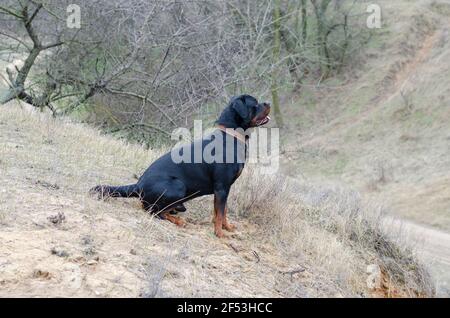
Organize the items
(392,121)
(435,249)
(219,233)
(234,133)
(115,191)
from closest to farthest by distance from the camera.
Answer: (219,233)
(234,133)
(115,191)
(435,249)
(392,121)

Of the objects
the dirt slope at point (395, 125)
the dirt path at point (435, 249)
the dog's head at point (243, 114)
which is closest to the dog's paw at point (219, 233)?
the dog's head at point (243, 114)

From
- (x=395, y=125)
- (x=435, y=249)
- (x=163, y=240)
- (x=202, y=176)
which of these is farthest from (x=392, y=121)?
(x=163, y=240)

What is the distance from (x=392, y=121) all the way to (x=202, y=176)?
22255mm

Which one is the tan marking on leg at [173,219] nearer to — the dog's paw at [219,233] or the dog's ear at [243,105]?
the dog's paw at [219,233]

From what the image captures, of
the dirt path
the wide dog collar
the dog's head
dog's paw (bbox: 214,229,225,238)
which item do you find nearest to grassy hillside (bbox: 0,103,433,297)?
dog's paw (bbox: 214,229,225,238)

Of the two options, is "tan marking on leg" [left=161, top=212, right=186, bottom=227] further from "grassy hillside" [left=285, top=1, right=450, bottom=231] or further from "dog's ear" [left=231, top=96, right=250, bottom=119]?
"grassy hillside" [left=285, top=1, right=450, bottom=231]

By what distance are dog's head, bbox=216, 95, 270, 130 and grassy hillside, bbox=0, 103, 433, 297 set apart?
111cm

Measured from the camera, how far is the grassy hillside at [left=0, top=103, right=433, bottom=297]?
4469 mm

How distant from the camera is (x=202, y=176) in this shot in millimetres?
6254

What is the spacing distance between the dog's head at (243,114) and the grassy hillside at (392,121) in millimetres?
9653

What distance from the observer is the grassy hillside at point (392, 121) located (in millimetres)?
19530

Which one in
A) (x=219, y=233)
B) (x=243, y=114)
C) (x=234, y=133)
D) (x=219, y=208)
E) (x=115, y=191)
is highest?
(x=243, y=114)

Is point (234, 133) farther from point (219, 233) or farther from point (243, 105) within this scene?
point (219, 233)
